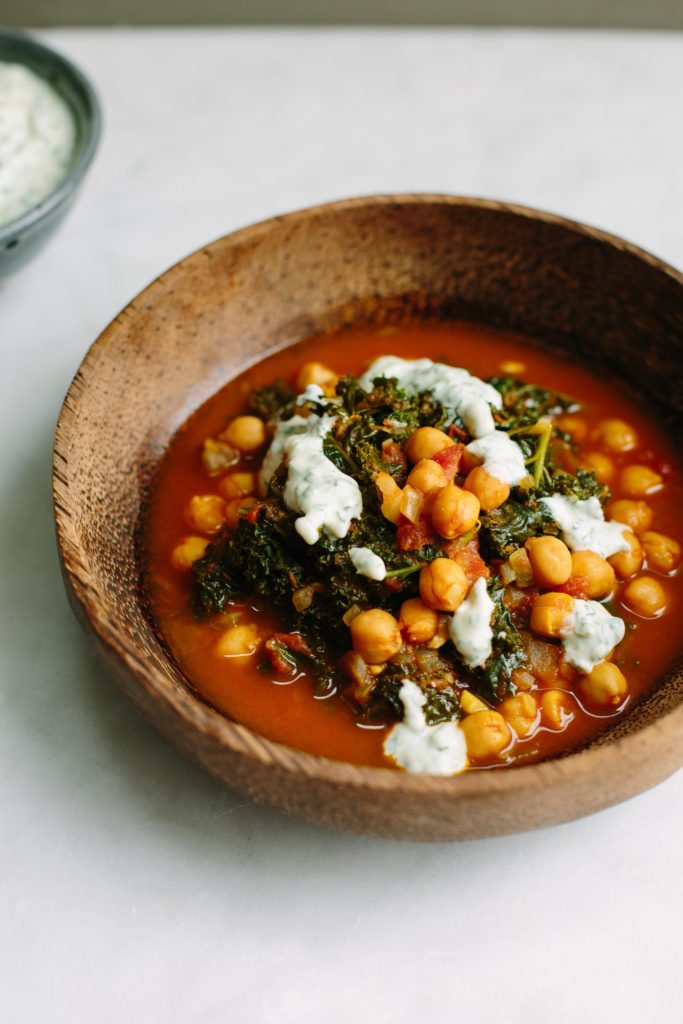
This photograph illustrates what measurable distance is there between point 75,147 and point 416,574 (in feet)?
9.93

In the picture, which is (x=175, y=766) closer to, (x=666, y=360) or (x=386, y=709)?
(x=386, y=709)

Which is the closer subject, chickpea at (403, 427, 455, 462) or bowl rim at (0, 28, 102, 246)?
chickpea at (403, 427, 455, 462)

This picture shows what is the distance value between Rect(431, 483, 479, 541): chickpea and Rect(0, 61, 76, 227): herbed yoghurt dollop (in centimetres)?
250

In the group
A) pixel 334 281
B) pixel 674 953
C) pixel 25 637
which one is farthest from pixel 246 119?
pixel 674 953

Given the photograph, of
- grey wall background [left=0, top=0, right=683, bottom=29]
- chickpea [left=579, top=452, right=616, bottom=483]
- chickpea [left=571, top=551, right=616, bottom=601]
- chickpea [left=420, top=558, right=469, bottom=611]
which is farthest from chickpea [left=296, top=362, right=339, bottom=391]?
grey wall background [left=0, top=0, right=683, bottom=29]

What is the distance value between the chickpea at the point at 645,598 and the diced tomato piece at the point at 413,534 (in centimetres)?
79

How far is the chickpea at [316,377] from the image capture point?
4.46 meters

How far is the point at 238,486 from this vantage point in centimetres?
417

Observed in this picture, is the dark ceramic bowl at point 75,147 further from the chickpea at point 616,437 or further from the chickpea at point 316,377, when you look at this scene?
the chickpea at point 616,437

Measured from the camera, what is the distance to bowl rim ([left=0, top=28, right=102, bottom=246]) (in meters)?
4.57

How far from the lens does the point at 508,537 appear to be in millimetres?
3730

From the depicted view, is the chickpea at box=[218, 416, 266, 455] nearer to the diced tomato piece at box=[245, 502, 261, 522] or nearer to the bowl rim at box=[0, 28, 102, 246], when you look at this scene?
the diced tomato piece at box=[245, 502, 261, 522]

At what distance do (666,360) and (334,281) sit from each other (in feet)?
4.98

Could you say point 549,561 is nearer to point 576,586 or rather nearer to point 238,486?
point 576,586
